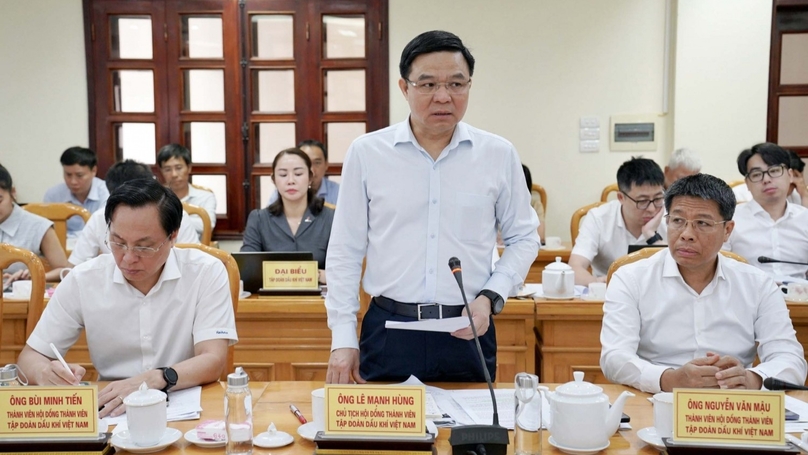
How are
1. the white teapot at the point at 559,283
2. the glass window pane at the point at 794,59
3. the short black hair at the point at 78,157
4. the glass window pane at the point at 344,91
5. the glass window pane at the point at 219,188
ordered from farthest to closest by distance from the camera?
the glass window pane at the point at 219,188
the glass window pane at the point at 344,91
the glass window pane at the point at 794,59
the short black hair at the point at 78,157
the white teapot at the point at 559,283

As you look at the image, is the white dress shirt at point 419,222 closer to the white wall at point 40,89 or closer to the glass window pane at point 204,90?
the glass window pane at point 204,90

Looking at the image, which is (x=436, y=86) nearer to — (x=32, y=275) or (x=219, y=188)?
(x=32, y=275)

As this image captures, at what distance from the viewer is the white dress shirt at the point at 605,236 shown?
3.36m

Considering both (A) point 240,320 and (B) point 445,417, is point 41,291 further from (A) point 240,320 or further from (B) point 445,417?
(B) point 445,417

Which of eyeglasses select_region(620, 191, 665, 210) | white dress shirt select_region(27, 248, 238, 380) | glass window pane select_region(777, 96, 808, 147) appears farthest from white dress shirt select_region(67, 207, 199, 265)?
glass window pane select_region(777, 96, 808, 147)

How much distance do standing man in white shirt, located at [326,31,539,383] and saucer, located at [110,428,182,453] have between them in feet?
1.47

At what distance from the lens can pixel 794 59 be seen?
500 centimetres

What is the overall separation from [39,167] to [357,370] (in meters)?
4.43

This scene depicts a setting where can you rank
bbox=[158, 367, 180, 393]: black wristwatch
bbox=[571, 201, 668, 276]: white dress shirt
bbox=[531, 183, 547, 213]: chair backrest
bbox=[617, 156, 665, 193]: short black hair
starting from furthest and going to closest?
bbox=[531, 183, 547, 213]: chair backrest
bbox=[571, 201, 668, 276]: white dress shirt
bbox=[617, 156, 665, 193]: short black hair
bbox=[158, 367, 180, 393]: black wristwatch

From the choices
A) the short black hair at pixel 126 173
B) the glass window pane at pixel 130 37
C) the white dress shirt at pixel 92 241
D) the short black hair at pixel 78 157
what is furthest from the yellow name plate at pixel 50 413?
the glass window pane at pixel 130 37

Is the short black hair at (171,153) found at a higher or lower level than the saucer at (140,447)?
higher

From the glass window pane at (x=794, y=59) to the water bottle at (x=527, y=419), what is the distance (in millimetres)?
4596

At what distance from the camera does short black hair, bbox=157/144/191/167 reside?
15.8ft

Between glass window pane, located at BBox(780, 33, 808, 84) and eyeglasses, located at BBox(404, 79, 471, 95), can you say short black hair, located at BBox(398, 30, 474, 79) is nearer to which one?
eyeglasses, located at BBox(404, 79, 471, 95)
